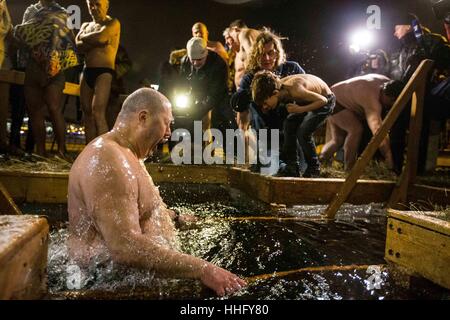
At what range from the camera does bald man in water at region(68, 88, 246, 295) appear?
5.77 ft

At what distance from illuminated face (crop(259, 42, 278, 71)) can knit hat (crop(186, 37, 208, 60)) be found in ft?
6.46

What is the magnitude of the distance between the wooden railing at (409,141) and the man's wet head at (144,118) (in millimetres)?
2732

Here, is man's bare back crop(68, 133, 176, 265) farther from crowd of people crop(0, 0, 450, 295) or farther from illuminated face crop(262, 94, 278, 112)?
illuminated face crop(262, 94, 278, 112)

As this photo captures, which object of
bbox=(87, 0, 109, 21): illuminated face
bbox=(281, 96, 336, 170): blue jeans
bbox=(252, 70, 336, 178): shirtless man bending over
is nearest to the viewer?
bbox=(252, 70, 336, 178): shirtless man bending over

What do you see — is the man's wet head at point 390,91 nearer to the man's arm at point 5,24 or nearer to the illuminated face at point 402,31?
the illuminated face at point 402,31

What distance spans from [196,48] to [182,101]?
3.89 feet

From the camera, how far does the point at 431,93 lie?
5.79m

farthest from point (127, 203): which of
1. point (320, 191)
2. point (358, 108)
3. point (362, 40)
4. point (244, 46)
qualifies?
point (362, 40)

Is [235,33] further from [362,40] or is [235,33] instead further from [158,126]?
[158,126]

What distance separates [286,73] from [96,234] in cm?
508

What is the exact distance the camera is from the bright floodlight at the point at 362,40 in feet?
30.0

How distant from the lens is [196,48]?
721 cm

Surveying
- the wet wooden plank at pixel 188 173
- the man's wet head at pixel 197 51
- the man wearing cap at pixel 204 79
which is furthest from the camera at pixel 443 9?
the wet wooden plank at pixel 188 173

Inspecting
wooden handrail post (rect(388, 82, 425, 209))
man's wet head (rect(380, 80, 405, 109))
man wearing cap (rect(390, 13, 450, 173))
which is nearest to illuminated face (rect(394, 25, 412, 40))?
man wearing cap (rect(390, 13, 450, 173))
